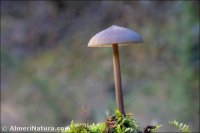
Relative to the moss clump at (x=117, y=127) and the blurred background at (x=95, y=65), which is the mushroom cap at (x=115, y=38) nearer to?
the moss clump at (x=117, y=127)

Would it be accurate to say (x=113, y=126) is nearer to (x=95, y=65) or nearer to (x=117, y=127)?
(x=117, y=127)

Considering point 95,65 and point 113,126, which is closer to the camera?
point 113,126

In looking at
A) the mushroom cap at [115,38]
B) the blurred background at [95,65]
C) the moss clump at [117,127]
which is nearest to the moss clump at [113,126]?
the moss clump at [117,127]

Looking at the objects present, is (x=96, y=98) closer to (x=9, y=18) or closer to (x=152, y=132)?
(x=9, y=18)

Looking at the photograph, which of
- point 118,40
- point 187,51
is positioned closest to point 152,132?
point 118,40

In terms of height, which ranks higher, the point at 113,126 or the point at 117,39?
the point at 117,39

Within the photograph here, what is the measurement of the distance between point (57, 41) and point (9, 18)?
2.71ft

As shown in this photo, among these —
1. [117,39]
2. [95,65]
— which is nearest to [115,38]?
[117,39]

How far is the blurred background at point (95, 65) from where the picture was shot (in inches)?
151

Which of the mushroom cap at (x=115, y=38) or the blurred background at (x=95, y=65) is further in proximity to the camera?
the blurred background at (x=95, y=65)

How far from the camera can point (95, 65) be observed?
446 centimetres

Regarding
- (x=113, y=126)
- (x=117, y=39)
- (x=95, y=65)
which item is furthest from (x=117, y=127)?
(x=95, y=65)

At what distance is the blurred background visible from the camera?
3834 mm

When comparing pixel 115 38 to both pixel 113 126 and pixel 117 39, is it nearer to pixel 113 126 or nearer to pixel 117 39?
pixel 117 39
